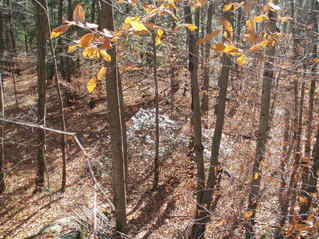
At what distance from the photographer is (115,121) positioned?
536cm

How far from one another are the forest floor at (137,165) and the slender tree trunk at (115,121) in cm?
256

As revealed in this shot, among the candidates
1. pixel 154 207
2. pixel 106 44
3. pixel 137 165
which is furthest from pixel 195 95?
pixel 106 44

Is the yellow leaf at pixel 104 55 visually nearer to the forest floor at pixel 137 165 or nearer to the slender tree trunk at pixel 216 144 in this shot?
the slender tree trunk at pixel 216 144

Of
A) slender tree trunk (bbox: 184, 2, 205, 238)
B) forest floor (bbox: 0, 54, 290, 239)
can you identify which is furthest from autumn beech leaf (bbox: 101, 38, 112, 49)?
forest floor (bbox: 0, 54, 290, 239)

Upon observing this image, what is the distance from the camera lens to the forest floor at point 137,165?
9.62 meters

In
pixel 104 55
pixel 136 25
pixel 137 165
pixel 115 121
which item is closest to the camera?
pixel 136 25

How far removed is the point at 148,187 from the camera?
39.0 feet

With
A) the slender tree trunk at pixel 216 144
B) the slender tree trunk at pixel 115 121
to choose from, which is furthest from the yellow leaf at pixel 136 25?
the slender tree trunk at pixel 216 144

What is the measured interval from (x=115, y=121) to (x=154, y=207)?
639 cm

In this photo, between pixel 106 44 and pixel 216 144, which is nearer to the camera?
pixel 106 44

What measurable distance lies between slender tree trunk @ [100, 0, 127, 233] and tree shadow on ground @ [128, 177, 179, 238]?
3823mm

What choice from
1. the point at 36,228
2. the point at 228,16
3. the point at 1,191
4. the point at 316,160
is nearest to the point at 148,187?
the point at 36,228

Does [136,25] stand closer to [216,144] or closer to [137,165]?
[216,144]

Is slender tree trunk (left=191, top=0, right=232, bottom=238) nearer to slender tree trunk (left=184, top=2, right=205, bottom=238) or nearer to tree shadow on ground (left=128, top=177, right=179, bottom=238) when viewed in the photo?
slender tree trunk (left=184, top=2, right=205, bottom=238)
